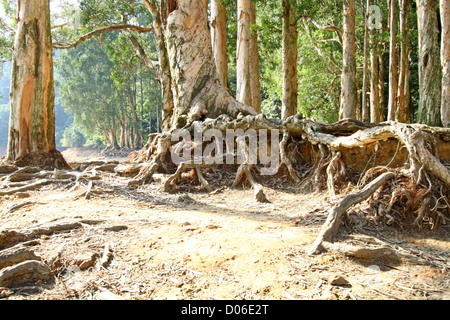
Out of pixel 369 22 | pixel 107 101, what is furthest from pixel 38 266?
pixel 107 101

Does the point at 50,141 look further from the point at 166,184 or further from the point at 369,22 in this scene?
the point at 369,22

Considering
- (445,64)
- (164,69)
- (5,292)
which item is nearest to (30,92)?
(164,69)

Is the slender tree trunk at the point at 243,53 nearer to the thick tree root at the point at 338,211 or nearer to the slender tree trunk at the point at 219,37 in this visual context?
the slender tree trunk at the point at 219,37

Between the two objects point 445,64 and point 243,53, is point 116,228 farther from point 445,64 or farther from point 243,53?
point 243,53

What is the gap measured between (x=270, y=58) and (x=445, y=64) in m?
13.6

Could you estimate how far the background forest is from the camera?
44.1ft

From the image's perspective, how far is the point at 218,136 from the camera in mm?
6785

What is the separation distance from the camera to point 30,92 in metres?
7.93

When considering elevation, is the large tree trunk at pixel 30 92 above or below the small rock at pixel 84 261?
above

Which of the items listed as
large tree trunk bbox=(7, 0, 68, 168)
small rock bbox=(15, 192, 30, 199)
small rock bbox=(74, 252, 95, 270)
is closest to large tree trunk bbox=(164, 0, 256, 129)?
large tree trunk bbox=(7, 0, 68, 168)

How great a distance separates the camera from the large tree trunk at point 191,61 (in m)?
7.78

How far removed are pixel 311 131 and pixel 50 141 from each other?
6265mm

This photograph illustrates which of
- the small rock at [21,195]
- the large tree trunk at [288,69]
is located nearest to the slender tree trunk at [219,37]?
the large tree trunk at [288,69]

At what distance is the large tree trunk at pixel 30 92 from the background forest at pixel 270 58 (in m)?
5.48
